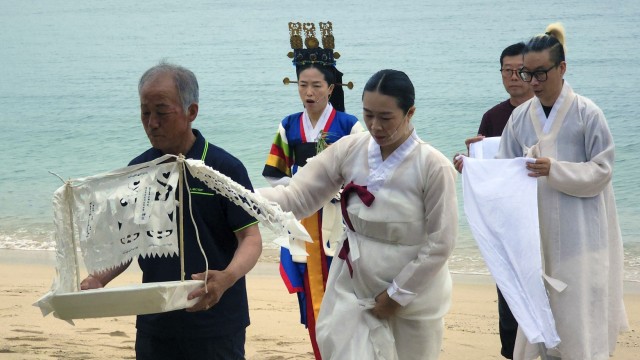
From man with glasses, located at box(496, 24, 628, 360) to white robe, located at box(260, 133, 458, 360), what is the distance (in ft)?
2.80

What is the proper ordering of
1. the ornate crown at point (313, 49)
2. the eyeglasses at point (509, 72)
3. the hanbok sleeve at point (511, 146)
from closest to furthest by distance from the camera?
the hanbok sleeve at point (511, 146), the eyeglasses at point (509, 72), the ornate crown at point (313, 49)

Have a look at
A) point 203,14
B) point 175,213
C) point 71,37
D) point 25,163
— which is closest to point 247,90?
point 25,163

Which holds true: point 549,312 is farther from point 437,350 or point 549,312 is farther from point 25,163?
point 25,163

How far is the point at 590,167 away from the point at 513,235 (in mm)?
498

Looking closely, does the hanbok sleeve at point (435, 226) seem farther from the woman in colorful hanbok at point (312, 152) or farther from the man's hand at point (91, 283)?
the woman in colorful hanbok at point (312, 152)

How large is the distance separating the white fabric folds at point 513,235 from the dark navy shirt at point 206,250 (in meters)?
1.64

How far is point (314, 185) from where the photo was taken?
4672 millimetres

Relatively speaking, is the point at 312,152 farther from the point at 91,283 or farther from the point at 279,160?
the point at 91,283

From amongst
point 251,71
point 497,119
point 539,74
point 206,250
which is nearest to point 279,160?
point 497,119

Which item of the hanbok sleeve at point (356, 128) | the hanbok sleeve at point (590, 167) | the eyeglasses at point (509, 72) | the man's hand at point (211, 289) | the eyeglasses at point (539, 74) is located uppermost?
the eyeglasses at point (509, 72)

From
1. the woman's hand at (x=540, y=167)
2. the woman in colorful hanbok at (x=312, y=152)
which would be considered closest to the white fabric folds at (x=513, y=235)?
the woman's hand at (x=540, y=167)

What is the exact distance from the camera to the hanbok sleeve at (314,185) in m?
4.60

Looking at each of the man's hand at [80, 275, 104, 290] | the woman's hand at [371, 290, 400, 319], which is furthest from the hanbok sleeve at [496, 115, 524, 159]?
the man's hand at [80, 275, 104, 290]

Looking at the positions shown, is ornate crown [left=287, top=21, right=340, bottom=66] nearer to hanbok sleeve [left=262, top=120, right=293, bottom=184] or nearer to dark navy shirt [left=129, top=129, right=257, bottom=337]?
hanbok sleeve [left=262, top=120, right=293, bottom=184]
